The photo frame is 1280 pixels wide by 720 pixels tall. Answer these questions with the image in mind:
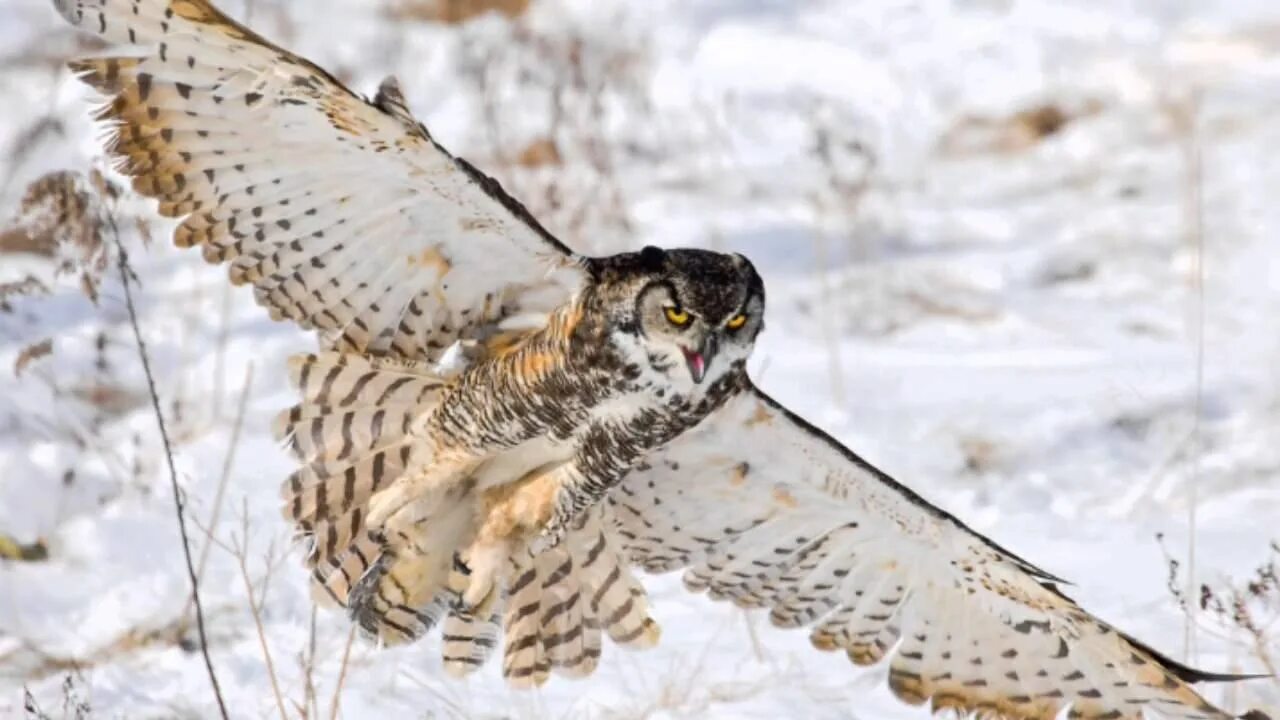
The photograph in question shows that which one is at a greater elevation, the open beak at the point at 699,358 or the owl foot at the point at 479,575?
the open beak at the point at 699,358

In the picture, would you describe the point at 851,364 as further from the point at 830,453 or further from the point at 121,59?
the point at 121,59

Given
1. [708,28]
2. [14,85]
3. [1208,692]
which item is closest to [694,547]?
[1208,692]

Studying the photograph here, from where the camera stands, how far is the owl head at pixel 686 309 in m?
4.02

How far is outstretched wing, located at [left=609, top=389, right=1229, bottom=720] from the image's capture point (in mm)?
4496

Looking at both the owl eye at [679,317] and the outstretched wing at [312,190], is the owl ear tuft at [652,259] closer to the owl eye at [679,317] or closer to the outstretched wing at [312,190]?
the owl eye at [679,317]

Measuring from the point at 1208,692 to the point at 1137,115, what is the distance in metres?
7.31

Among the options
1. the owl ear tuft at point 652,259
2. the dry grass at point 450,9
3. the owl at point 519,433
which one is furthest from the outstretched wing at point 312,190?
the dry grass at point 450,9

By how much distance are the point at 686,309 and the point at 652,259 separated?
17 centimetres

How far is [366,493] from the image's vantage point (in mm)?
4781

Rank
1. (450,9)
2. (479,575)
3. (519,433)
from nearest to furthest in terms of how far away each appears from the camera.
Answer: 1. (519,433)
2. (479,575)
3. (450,9)

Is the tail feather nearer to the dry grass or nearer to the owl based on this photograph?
the owl

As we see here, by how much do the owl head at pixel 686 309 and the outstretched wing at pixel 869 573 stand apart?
44cm

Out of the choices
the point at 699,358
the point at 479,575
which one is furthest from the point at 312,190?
the point at 479,575

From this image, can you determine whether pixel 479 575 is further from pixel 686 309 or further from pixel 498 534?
pixel 686 309
